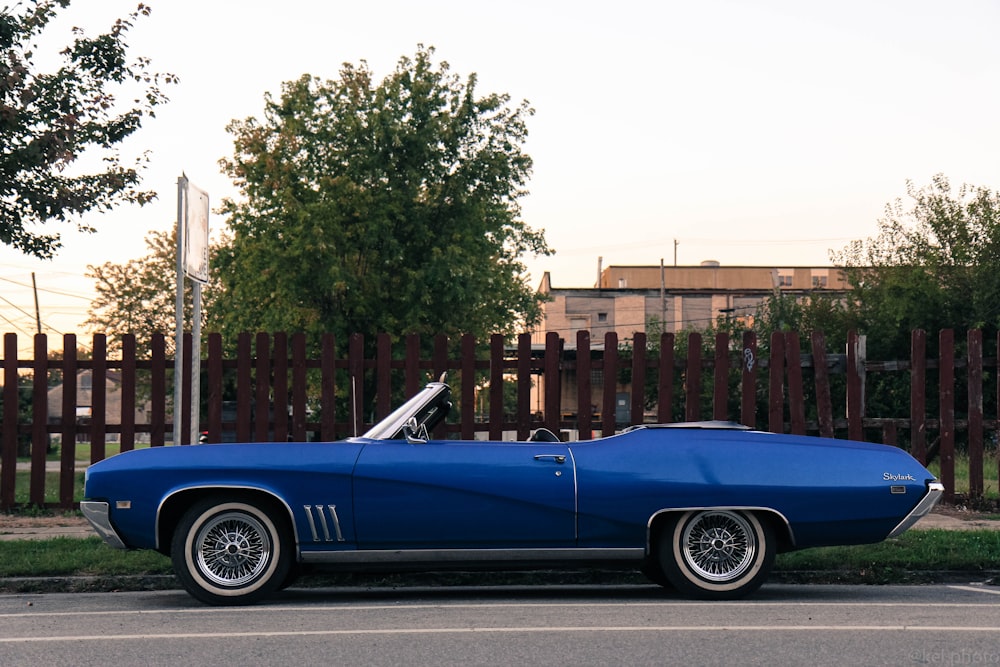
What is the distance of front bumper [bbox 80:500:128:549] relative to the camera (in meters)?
7.48

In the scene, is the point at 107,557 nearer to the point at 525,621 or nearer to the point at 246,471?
the point at 246,471

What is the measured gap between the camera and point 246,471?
7418 mm

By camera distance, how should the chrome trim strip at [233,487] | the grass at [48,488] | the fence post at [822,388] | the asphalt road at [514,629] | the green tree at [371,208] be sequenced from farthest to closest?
the green tree at [371,208], the grass at [48,488], the fence post at [822,388], the chrome trim strip at [233,487], the asphalt road at [514,629]

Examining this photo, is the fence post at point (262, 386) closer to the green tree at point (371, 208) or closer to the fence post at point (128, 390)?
the fence post at point (128, 390)

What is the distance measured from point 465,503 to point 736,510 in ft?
5.43

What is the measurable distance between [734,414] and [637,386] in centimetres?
1956

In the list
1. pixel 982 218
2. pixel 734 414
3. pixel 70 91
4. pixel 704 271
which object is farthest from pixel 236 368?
pixel 704 271

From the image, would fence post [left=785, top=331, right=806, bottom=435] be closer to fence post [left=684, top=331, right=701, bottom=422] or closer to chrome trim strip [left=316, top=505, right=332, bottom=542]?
fence post [left=684, top=331, right=701, bottom=422]

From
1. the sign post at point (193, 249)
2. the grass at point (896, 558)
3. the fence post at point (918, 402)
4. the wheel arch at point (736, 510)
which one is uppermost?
the sign post at point (193, 249)

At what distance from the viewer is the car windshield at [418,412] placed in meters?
7.73

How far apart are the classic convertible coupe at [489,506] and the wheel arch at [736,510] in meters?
0.01

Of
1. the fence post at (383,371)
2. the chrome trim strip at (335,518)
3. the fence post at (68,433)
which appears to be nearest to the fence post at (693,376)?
the fence post at (383,371)

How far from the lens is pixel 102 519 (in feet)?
24.6

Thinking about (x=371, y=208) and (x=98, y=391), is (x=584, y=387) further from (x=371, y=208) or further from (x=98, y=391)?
(x=371, y=208)
